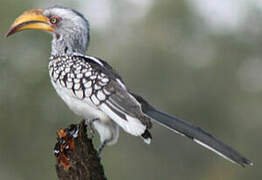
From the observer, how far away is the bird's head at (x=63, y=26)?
5.40 m

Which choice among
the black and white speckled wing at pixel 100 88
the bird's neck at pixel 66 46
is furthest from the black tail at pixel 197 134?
the bird's neck at pixel 66 46

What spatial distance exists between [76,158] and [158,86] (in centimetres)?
1258

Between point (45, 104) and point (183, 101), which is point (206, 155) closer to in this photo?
point (183, 101)

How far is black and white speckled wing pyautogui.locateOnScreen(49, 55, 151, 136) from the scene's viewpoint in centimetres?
461

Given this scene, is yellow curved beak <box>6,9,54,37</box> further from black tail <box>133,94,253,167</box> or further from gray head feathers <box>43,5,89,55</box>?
black tail <box>133,94,253,167</box>

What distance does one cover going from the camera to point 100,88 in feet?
15.9

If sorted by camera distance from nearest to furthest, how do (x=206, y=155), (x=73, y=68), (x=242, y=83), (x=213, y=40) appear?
(x=73, y=68), (x=206, y=155), (x=242, y=83), (x=213, y=40)

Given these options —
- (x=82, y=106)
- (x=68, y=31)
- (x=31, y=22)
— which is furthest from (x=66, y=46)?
(x=82, y=106)

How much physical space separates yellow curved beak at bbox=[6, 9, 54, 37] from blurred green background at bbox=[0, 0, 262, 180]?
569 cm

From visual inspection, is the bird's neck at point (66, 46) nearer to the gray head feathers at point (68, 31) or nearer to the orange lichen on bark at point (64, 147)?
the gray head feathers at point (68, 31)

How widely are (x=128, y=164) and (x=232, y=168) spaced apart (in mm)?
2335

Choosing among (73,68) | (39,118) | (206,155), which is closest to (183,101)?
(206,155)

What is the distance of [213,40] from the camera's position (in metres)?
19.4

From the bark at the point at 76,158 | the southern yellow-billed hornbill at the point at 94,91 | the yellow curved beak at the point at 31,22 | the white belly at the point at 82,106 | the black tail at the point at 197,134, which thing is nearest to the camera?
the bark at the point at 76,158
